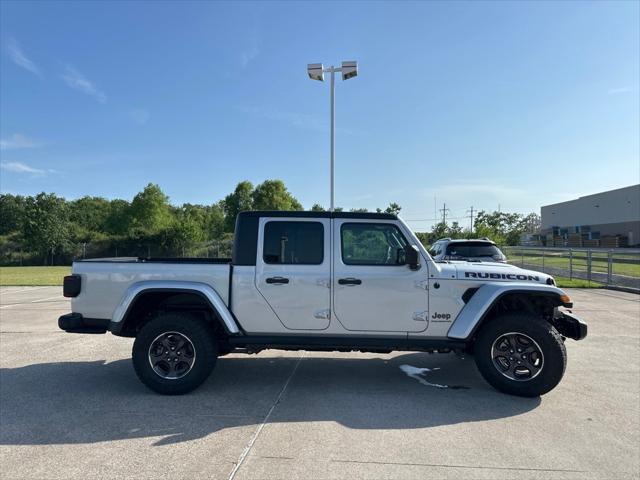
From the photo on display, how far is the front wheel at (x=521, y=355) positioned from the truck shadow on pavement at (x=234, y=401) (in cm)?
18

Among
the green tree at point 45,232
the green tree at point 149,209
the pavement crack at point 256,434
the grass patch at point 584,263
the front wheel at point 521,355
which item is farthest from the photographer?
the green tree at point 149,209

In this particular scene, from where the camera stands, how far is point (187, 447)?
11.3 feet

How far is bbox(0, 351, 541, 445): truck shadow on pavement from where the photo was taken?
3826 millimetres

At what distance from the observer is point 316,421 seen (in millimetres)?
3932

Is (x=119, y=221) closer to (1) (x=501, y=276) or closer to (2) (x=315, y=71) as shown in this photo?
(2) (x=315, y=71)

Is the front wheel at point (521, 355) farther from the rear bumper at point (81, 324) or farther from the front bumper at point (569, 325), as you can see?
the rear bumper at point (81, 324)

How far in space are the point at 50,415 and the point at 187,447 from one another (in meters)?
1.67

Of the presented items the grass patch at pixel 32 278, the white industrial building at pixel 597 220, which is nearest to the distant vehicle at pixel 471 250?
the grass patch at pixel 32 278

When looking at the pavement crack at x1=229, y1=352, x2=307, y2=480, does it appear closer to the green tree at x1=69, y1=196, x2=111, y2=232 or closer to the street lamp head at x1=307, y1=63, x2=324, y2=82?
the street lamp head at x1=307, y1=63, x2=324, y2=82

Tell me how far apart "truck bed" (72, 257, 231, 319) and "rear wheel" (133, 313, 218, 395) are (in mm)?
464

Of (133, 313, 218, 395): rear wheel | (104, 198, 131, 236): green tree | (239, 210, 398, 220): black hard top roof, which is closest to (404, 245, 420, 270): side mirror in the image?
(239, 210, 398, 220): black hard top roof

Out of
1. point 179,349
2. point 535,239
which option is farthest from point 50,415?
point 535,239

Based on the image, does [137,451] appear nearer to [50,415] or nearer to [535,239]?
[50,415]

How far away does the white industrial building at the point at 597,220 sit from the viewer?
54938mm
